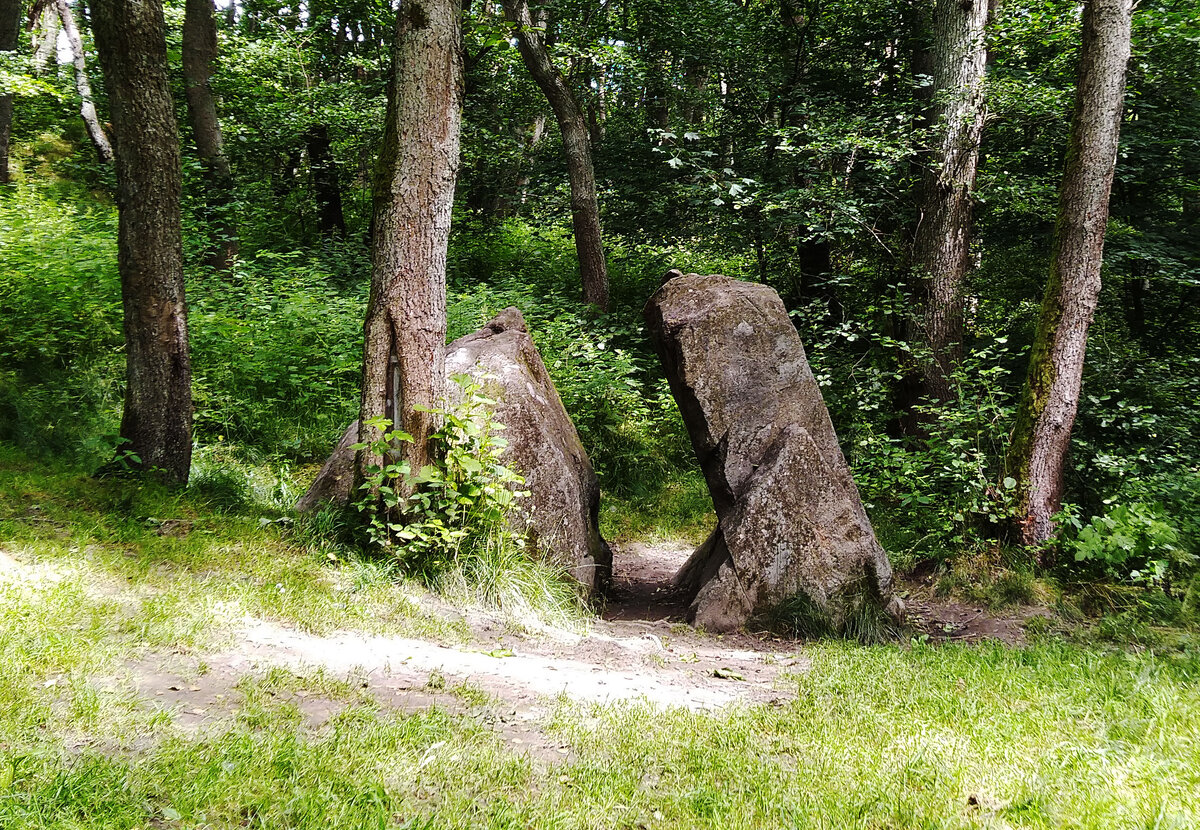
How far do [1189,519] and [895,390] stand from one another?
12.4 feet

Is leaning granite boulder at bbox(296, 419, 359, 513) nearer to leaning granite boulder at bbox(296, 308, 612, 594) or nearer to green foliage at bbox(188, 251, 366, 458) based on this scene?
leaning granite boulder at bbox(296, 308, 612, 594)

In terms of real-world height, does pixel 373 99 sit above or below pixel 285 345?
above

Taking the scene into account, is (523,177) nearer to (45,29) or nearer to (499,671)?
(45,29)

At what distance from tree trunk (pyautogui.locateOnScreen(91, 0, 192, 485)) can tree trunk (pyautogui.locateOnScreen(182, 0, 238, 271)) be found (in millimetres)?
6274

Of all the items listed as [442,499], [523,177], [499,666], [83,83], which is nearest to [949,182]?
[442,499]

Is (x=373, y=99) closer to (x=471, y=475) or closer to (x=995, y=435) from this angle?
(x=471, y=475)

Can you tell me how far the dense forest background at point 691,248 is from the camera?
320 inches

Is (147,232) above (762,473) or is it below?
above

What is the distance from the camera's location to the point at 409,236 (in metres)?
6.08

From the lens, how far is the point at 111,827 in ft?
8.06

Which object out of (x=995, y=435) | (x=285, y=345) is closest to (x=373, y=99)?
(x=285, y=345)

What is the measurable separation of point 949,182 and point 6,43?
55.3 ft

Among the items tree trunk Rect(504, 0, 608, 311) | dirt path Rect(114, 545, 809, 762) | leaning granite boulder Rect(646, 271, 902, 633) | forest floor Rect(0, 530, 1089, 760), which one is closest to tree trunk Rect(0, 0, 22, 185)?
tree trunk Rect(504, 0, 608, 311)

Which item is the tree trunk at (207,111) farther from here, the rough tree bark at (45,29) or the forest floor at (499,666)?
the forest floor at (499,666)
